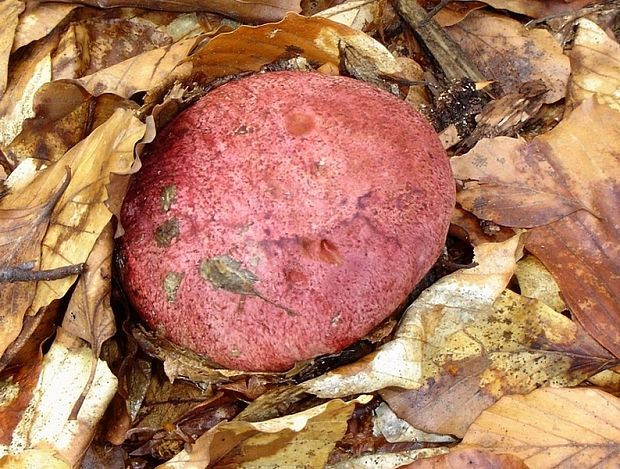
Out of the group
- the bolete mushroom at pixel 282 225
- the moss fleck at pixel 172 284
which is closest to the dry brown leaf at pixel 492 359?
the bolete mushroom at pixel 282 225

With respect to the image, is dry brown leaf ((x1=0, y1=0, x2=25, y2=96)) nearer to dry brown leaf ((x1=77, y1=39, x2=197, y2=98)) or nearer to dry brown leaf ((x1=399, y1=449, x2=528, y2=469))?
dry brown leaf ((x1=77, y1=39, x2=197, y2=98))

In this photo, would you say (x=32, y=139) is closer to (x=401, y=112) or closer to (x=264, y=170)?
(x=264, y=170)

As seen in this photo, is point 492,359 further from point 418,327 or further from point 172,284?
point 172,284

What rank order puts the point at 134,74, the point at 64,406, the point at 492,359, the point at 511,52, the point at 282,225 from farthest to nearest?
the point at 511,52 → the point at 134,74 → the point at 492,359 → the point at 64,406 → the point at 282,225

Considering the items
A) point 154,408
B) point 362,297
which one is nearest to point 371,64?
point 362,297

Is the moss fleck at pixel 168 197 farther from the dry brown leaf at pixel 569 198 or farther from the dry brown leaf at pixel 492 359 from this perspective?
the dry brown leaf at pixel 569 198

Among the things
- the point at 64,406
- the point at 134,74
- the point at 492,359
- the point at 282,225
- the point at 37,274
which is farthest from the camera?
the point at 134,74

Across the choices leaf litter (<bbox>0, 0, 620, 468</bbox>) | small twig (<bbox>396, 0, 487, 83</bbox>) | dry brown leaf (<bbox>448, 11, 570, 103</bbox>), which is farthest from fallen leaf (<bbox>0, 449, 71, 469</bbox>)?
dry brown leaf (<bbox>448, 11, 570, 103</bbox>)

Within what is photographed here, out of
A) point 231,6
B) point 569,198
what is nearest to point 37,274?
point 231,6
